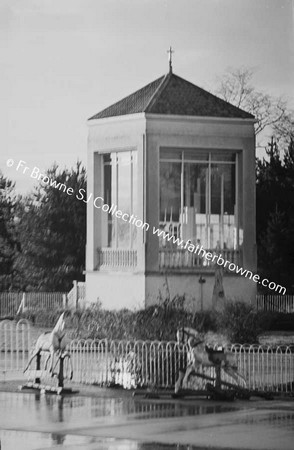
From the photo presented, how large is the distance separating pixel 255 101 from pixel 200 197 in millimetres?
678

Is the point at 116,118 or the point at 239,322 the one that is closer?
the point at 116,118

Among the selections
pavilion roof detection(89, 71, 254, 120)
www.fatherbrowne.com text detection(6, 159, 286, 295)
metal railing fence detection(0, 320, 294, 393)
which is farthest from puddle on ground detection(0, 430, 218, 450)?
pavilion roof detection(89, 71, 254, 120)

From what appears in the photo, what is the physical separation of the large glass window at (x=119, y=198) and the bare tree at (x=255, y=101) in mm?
753

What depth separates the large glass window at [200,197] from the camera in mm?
9594

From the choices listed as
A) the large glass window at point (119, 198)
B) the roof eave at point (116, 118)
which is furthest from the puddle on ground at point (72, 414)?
the roof eave at point (116, 118)

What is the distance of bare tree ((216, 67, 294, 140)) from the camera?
955cm

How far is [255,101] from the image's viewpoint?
9.59 m

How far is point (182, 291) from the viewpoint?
9.66 metres

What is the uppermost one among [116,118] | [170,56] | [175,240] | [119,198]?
[170,56]

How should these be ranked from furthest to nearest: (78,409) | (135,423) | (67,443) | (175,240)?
(175,240) < (78,409) < (135,423) < (67,443)

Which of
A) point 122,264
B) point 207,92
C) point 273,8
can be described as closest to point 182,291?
point 122,264

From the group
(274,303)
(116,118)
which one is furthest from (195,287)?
(116,118)

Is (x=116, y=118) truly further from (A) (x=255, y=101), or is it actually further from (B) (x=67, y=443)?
(B) (x=67, y=443)

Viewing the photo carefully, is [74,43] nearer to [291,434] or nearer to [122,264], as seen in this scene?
[122,264]
